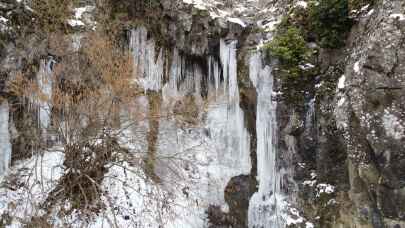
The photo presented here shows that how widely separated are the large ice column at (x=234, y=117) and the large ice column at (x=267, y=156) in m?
0.70

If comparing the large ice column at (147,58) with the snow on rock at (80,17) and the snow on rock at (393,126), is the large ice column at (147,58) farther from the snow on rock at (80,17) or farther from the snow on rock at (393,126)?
the snow on rock at (393,126)

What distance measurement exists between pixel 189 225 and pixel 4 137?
4755mm

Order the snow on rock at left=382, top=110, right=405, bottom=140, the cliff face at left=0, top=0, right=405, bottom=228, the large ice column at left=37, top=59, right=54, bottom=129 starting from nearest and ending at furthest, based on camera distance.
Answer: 1. the snow on rock at left=382, top=110, right=405, bottom=140
2. the cliff face at left=0, top=0, right=405, bottom=228
3. the large ice column at left=37, top=59, right=54, bottom=129

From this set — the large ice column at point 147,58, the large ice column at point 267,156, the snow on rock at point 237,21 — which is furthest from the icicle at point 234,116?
the large ice column at point 147,58

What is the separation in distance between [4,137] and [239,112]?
18.1 ft

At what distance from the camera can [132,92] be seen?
7.58m

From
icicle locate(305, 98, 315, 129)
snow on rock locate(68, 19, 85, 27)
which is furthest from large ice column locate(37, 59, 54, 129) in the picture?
icicle locate(305, 98, 315, 129)

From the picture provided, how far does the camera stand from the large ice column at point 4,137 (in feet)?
29.7

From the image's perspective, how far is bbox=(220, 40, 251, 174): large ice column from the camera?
9039 millimetres

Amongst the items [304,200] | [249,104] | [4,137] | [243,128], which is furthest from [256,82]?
[4,137]

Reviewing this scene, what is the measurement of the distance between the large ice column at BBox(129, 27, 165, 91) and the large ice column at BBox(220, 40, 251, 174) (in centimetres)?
182

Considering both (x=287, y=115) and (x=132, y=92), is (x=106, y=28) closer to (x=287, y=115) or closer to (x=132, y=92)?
(x=132, y=92)

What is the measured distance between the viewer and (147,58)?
10.1 metres

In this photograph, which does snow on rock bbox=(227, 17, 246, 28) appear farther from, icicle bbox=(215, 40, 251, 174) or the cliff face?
icicle bbox=(215, 40, 251, 174)
